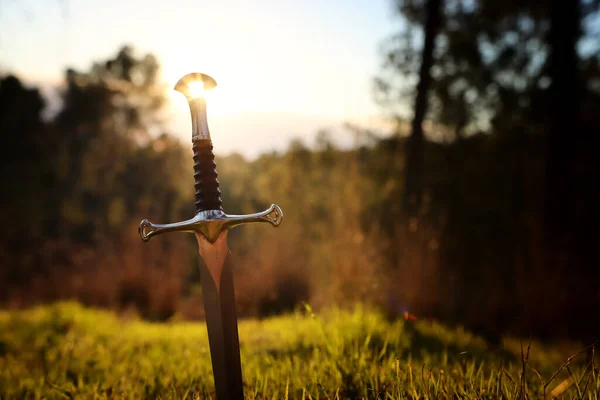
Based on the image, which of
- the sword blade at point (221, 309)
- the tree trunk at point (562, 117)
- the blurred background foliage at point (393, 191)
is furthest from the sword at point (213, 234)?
the tree trunk at point (562, 117)

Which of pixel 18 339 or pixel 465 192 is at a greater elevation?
pixel 465 192

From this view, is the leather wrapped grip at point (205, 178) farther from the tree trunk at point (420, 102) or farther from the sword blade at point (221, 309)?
the tree trunk at point (420, 102)

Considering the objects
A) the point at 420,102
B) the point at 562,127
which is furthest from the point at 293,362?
the point at 562,127

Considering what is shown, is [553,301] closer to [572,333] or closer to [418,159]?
[572,333]

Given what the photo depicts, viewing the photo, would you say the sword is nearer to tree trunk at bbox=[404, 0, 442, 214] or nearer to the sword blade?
the sword blade

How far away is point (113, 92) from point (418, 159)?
40.5ft

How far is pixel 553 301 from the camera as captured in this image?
4.29 metres

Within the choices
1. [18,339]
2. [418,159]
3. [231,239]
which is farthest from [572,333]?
[231,239]

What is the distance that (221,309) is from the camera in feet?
4.03

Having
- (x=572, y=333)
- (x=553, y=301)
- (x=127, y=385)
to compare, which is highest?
(x=127, y=385)

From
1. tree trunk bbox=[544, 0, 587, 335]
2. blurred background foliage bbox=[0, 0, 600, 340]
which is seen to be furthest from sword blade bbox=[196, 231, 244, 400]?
tree trunk bbox=[544, 0, 587, 335]

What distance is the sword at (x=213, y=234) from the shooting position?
121 centimetres

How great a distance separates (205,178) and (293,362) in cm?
119

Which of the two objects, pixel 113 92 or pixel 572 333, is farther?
pixel 113 92
